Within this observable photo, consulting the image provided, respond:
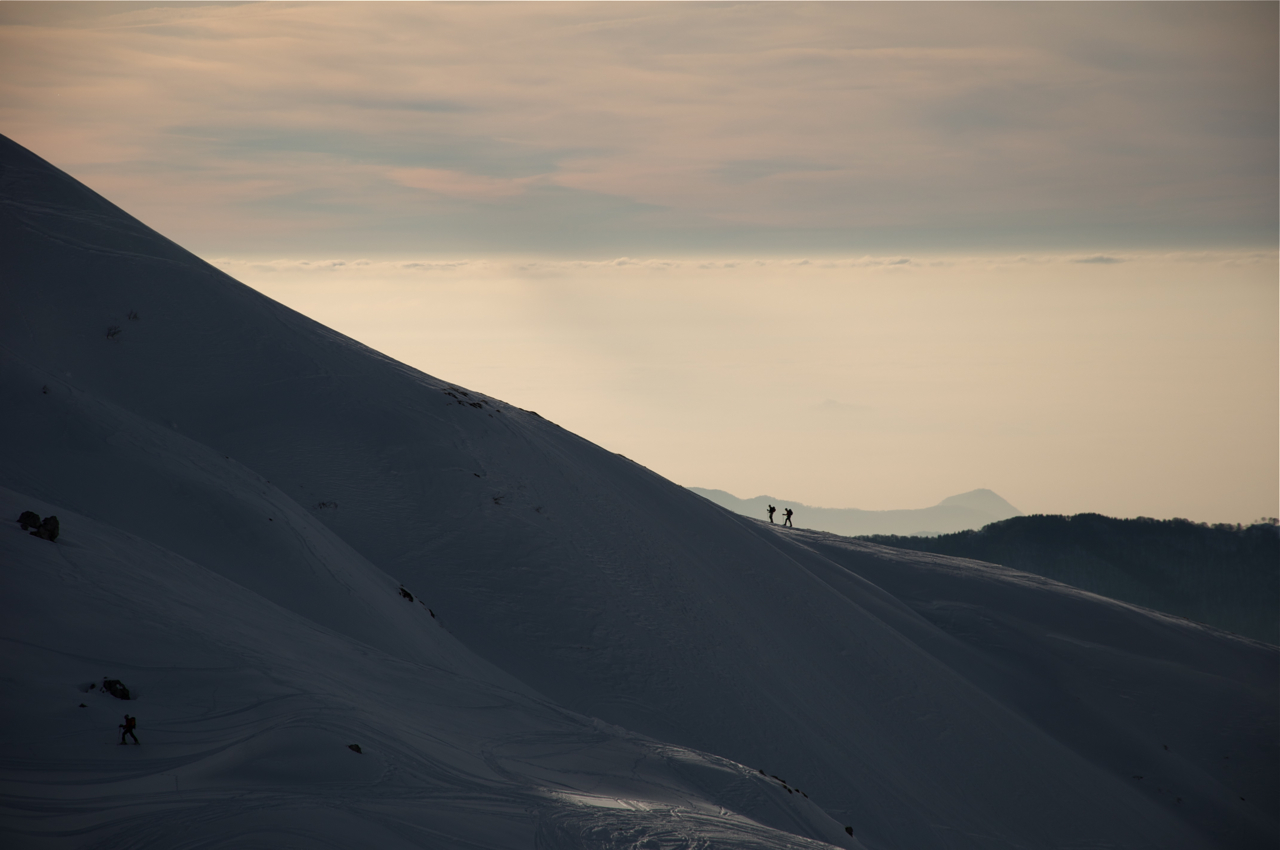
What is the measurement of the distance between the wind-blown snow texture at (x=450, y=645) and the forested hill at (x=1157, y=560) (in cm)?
5367

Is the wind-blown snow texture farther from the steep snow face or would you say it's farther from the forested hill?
the forested hill

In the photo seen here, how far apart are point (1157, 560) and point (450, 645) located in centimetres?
9386

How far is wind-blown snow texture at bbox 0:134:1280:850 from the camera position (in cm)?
960

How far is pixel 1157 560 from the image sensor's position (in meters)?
91.3

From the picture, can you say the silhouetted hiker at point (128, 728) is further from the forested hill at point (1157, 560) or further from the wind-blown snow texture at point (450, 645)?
the forested hill at point (1157, 560)

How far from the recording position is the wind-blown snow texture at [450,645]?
9.60 metres

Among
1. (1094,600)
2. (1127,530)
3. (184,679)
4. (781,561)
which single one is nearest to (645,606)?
(781,561)

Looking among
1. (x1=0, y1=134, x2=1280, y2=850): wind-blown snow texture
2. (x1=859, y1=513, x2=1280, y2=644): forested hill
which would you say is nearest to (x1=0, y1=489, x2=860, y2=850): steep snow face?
(x1=0, y1=134, x2=1280, y2=850): wind-blown snow texture

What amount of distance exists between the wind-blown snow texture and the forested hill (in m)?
53.7

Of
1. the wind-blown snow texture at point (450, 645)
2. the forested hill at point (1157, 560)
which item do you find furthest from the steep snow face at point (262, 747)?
the forested hill at point (1157, 560)

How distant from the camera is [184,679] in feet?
34.1

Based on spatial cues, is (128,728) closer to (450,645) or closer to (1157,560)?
(450,645)

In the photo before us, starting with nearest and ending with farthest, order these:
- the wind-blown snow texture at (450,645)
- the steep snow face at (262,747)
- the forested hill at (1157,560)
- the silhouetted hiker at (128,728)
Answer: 1. the steep snow face at (262,747)
2. the silhouetted hiker at (128,728)
3. the wind-blown snow texture at (450,645)
4. the forested hill at (1157,560)

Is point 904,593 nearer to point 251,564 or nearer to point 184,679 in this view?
point 251,564
